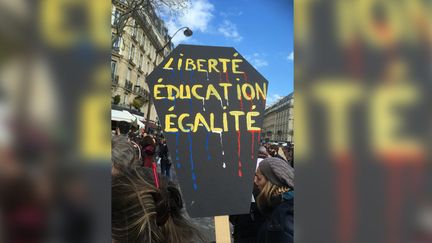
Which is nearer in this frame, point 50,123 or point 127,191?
point 50,123

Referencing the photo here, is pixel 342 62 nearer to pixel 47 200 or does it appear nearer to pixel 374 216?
pixel 374 216

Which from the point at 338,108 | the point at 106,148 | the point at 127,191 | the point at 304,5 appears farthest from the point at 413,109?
the point at 127,191

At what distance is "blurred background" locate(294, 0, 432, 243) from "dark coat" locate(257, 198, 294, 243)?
1.04m

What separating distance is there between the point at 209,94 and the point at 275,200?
692 mm

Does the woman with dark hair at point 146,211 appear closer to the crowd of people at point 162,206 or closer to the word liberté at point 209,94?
the crowd of people at point 162,206

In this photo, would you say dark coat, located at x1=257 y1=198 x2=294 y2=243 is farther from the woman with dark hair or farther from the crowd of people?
the woman with dark hair

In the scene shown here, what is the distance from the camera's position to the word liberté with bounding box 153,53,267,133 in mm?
1896

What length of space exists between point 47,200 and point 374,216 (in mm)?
663

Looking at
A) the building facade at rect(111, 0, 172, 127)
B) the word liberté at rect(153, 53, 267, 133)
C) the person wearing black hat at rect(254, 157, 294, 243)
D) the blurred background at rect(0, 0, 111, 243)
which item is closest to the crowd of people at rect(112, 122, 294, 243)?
the person wearing black hat at rect(254, 157, 294, 243)

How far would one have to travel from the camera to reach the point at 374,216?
33.6 inches

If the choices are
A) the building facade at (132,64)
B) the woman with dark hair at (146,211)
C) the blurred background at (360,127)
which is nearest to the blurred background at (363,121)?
the blurred background at (360,127)

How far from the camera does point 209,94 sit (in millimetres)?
1961

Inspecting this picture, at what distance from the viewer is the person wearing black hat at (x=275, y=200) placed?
1917 millimetres

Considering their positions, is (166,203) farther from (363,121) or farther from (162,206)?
(363,121)
